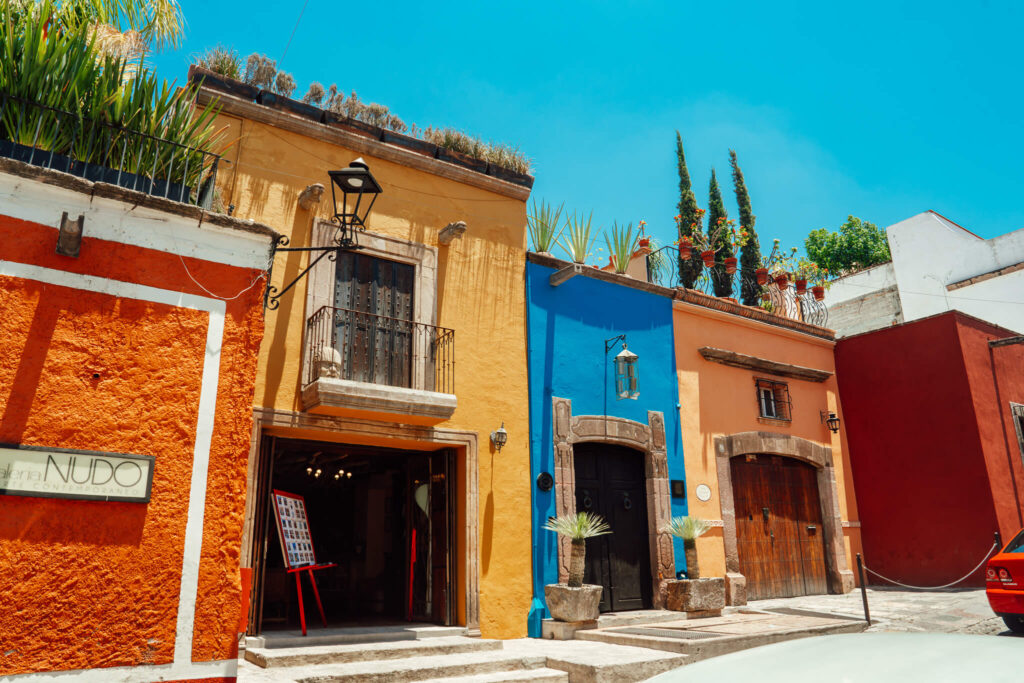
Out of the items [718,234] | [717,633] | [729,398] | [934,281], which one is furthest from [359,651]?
[934,281]

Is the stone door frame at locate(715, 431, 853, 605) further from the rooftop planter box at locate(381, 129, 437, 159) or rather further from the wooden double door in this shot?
the rooftop planter box at locate(381, 129, 437, 159)

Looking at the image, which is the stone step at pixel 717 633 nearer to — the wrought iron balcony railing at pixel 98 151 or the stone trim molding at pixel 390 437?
the stone trim molding at pixel 390 437

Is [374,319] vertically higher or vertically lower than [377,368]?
higher

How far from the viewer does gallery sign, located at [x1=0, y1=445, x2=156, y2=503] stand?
4020mm

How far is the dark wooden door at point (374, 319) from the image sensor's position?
8.24 meters

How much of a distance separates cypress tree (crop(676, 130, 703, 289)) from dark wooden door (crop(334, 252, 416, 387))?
10.7m

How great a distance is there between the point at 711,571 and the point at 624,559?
1499 millimetres

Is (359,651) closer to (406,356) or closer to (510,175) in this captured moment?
(406,356)

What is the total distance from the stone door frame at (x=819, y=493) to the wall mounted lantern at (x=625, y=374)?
2.08 m

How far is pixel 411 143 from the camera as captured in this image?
374 inches

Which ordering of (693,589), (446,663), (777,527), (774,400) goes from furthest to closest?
(774,400) → (777,527) → (693,589) → (446,663)

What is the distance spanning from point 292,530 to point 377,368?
2.08 m

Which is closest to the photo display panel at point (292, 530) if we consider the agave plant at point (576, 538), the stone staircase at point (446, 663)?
the stone staircase at point (446, 663)

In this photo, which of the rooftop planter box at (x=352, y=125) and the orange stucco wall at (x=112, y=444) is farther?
the rooftop planter box at (x=352, y=125)
